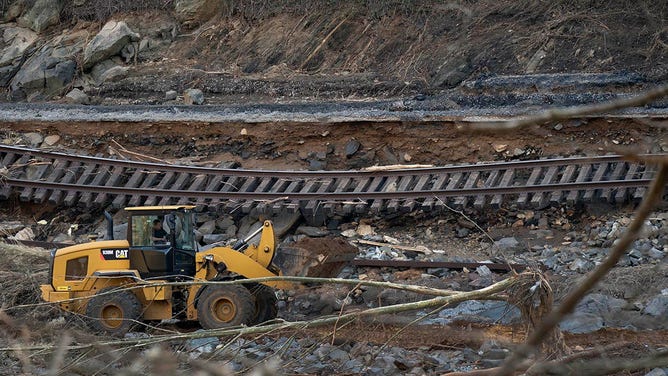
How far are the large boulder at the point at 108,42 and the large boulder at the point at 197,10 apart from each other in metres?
1.14

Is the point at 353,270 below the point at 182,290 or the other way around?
below

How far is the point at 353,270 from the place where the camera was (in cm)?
1322

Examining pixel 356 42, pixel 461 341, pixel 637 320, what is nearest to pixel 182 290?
pixel 461 341

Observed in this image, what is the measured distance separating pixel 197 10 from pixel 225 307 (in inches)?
498

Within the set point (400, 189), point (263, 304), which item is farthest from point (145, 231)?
point (400, 189)

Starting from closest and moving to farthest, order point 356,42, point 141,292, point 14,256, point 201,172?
point 141,292, point 14,256, point 201,172, point 356,42

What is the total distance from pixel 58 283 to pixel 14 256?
1925mm

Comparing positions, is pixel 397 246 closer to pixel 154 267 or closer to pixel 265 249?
pixel 265 249

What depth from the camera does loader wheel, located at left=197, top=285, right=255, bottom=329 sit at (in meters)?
11.0

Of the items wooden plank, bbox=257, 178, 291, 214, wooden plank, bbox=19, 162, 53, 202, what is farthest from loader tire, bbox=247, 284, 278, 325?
wooden plank, bbox=19, 162, 53, 202

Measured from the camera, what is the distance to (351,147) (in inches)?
662

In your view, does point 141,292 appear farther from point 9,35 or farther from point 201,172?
point 9,35

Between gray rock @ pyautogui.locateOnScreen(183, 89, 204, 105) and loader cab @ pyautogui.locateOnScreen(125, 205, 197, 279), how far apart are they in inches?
335

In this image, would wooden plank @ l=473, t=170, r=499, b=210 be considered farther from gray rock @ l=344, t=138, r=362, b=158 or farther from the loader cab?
the loader cab
